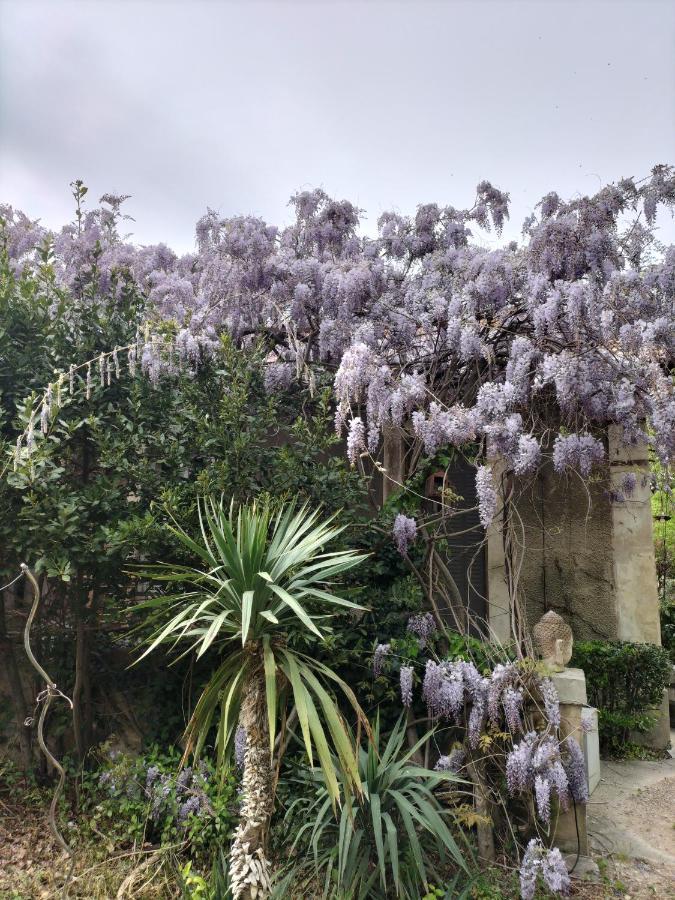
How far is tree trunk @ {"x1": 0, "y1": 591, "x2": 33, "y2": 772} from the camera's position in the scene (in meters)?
4.20

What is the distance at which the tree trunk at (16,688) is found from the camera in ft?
13.8

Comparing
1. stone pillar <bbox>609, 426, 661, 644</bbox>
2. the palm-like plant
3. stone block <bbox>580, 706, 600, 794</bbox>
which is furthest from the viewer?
stone pillar <bbox>609, 426, 661, 644</bbox>

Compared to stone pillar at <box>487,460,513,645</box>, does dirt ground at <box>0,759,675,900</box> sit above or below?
below

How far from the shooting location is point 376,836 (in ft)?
8.95

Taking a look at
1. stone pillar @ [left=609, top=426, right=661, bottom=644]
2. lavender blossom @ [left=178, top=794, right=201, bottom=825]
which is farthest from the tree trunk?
stone pillar @ [left=609, top=426, right=661, bottom=644]

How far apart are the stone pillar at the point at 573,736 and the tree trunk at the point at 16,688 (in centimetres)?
336

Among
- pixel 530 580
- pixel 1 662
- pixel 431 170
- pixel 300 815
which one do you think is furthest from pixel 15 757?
pixel 431 170

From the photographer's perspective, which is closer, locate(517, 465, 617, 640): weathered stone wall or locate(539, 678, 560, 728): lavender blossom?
locate(539, 678, 560, 728): lavender blossom

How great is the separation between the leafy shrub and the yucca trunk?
2.18 feet

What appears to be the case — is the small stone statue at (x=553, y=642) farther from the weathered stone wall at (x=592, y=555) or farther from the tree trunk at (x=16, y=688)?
the tree trunk at (x=16, y=688)

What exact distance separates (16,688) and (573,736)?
3.56m

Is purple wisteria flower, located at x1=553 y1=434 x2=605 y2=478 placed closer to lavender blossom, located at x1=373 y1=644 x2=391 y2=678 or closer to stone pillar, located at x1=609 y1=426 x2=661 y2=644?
lavender blossom, located at x1=373 y1=644 x2=391 y2=678

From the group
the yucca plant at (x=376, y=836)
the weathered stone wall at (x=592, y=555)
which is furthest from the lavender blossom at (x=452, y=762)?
the weathered stone wall at (x=592, y=555)

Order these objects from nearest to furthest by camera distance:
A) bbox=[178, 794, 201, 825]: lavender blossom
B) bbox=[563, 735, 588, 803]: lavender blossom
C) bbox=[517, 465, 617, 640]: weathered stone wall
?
bbox=[563, 735, 588, 803]: lavender blossom
bbox=[178, 794, 201, 825]: lavender blossom
bbox=[517, 465, 617, 640]: weathered stone wall
